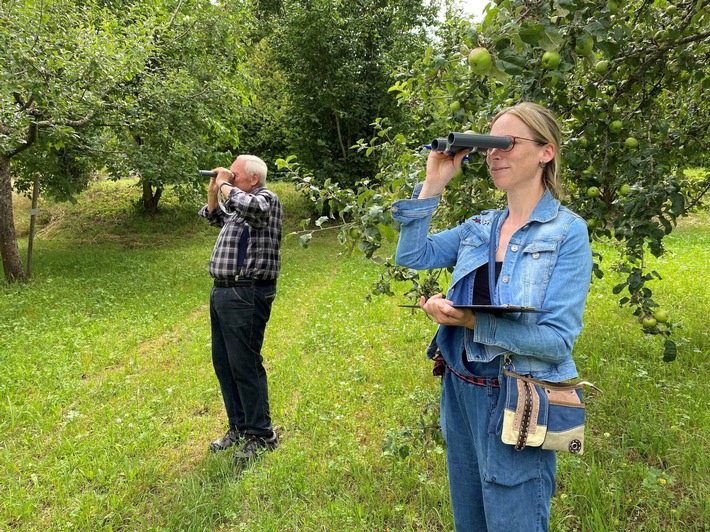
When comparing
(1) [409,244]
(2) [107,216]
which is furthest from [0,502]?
(2) [107,216]

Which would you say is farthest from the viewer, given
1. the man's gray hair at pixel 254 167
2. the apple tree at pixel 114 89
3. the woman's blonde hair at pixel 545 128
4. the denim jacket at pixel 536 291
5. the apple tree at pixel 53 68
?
the apple tree at pixel 114 89

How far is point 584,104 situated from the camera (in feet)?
7.95

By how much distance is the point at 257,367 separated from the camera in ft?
10.4

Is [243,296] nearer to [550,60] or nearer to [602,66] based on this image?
[550,60]

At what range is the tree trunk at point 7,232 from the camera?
836cm

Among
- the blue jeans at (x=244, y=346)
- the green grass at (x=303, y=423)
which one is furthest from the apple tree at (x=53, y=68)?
the blue jeans at (x=244, y=346)

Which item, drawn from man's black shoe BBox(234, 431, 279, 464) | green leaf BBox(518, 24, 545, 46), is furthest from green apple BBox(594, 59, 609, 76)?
man's black shoe BBox(234, 431, 279, 464)

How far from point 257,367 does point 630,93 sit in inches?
108

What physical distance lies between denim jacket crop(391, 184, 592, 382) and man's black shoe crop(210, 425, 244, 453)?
2297mm

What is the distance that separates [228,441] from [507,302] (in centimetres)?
263

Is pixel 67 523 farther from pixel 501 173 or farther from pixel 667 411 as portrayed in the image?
pixel 667 411

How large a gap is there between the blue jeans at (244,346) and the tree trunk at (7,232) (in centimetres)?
756

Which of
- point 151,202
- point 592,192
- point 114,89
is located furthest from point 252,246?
point 151,202

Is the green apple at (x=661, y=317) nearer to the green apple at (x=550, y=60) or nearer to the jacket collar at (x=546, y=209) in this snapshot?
the jacket collar at (x=546, y=209)
